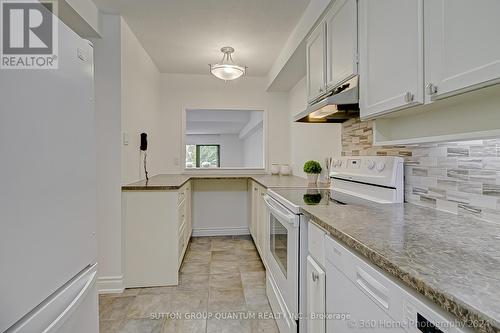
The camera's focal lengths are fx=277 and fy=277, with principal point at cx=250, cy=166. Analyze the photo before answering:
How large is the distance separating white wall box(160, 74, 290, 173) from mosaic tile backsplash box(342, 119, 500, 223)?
8.50ft

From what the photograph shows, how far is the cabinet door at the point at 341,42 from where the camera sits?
163 centimetres

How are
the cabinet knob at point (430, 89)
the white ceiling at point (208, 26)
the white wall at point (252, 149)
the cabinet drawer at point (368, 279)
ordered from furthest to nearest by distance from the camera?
1. the white wall at point (252, 149)
2. the white ceiling at point (208, 26)
3. the cabinet knob at point (430, 89)
4. the cabinet drawer at point (368, 279)

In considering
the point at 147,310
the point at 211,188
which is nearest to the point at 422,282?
the point at 147,310

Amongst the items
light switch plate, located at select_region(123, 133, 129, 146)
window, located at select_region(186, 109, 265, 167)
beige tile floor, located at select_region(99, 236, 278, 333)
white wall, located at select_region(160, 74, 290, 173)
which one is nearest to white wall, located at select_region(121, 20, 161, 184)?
light switch plate, located at select_region(123, 133, 129, 146)

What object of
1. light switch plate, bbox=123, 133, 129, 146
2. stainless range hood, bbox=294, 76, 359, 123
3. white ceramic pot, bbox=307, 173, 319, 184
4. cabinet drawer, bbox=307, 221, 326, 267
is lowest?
cabinet drawer, bbox=307, 221, 326, 267

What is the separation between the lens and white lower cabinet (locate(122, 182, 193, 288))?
2.47m

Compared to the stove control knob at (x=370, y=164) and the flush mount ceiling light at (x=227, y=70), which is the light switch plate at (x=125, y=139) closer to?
the flush mount ceiling light at (x=227, y=70)

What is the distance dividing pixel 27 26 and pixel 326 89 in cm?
170

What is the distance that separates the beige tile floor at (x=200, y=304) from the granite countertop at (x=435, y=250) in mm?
1149

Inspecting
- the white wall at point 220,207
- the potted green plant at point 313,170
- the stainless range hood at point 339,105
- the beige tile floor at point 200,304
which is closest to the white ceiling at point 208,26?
the stainless range hood at point 339,105

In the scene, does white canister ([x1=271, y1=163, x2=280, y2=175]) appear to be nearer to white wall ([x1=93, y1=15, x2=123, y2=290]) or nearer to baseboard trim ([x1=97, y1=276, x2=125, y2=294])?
white wall ([x1=93, y1=15, x2=123, y2=290])

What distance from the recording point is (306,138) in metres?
3.44

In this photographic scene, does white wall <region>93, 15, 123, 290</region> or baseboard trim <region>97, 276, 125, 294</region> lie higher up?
white wall <region>93, 15, 123, 290</region>

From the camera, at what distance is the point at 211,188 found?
4.24 m
